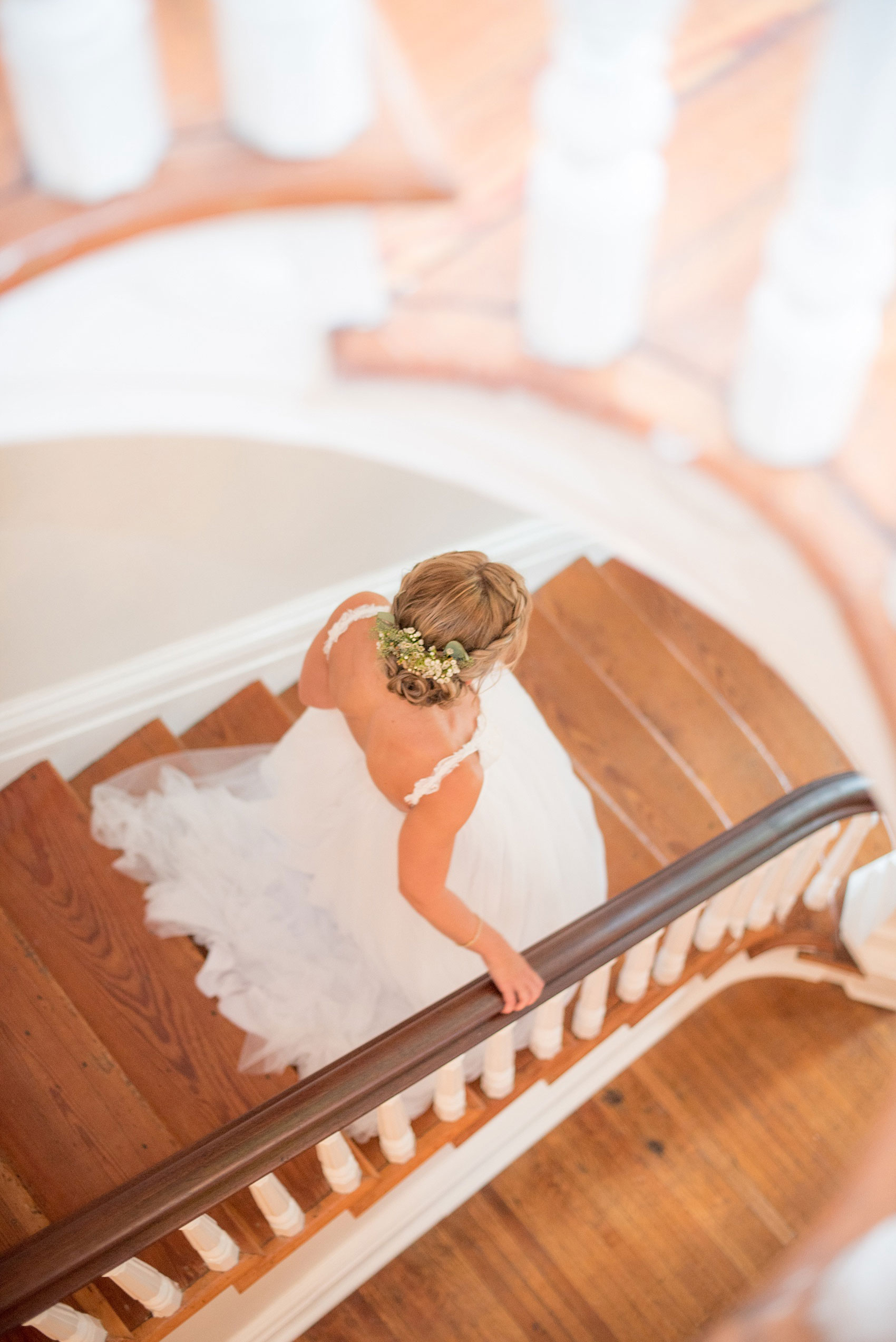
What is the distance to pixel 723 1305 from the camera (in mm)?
3199

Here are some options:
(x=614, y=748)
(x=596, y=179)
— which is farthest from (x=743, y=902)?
(x=596, y=179)

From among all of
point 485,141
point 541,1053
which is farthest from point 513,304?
point 541,1053

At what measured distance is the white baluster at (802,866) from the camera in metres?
2.90

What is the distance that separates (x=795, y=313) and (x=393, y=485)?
2436 mm

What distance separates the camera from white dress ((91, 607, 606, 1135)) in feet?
8.40

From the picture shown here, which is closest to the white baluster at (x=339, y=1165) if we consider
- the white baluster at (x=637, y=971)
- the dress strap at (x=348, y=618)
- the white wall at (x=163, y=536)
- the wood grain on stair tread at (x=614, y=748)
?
the white baluster at (x=637, y=971)

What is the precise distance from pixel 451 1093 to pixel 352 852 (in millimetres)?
654

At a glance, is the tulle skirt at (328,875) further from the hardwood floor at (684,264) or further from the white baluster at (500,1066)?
the hardwood floor at (684,264)

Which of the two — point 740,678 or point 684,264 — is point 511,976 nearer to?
point 684,264

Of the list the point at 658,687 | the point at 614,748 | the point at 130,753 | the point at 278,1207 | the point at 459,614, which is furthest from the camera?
the point at 658,687

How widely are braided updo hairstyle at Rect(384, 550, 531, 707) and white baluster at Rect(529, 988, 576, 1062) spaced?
0.93 m

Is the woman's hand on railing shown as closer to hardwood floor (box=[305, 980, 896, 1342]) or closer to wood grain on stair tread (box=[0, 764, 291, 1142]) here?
wood grain on stair tread (box=[0, 764, 291, 1142])

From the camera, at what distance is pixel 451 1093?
2.45 meters

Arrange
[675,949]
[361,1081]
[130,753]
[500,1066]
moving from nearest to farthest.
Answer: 1. [361,1081]
2. [500,1066]
3. [675,949]
4. [130,753]
